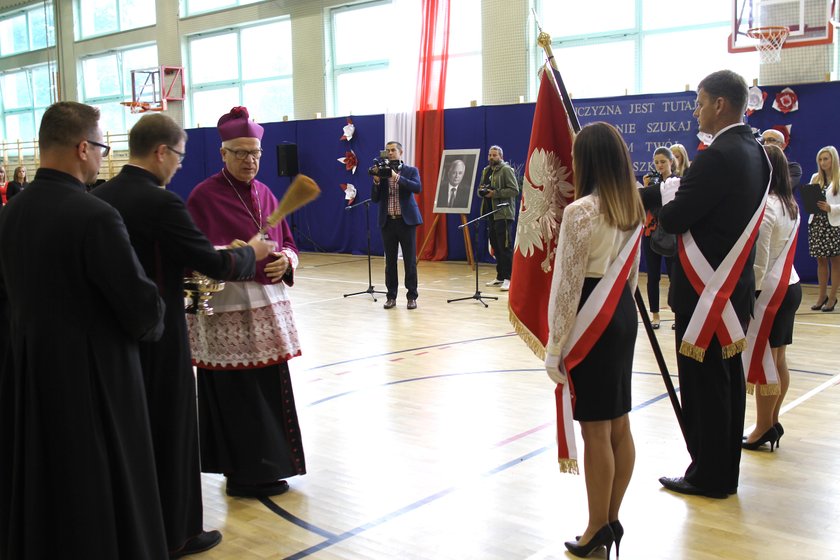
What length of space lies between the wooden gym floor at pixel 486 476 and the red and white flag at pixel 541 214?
2.68 feet

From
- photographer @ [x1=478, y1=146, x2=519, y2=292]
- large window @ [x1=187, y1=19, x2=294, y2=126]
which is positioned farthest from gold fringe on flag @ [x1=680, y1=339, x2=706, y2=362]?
large window @ [x1=187, y1=19, x2=294, y2=126]

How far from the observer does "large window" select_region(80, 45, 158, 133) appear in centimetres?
1953

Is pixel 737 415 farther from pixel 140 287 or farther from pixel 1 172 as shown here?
pixel 1 172

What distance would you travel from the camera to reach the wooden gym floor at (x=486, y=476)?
3.31m

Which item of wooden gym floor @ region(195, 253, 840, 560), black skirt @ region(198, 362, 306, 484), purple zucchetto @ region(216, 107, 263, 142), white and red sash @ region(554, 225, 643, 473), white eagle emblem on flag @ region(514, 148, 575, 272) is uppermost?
purple zucchetto @ region(216, 107, 263, 142)

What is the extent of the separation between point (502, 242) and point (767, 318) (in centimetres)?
651

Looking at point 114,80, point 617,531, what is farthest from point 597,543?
point 114,80

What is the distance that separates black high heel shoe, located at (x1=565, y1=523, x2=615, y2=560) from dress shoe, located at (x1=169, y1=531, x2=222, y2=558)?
4.56ft

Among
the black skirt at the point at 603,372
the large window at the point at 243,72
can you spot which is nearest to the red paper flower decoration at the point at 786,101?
the black skirt at the point at 603,372

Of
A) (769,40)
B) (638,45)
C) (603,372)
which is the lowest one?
(603,372)

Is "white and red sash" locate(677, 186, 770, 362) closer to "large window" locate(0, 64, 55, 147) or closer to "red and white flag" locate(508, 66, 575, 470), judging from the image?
"red and white flag" locate(508, 66, 575, 470)

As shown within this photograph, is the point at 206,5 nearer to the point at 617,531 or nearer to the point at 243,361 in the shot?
the point at 243,361

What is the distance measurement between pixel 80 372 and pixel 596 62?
1147 centimetres

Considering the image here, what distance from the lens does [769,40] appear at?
33.7ft
